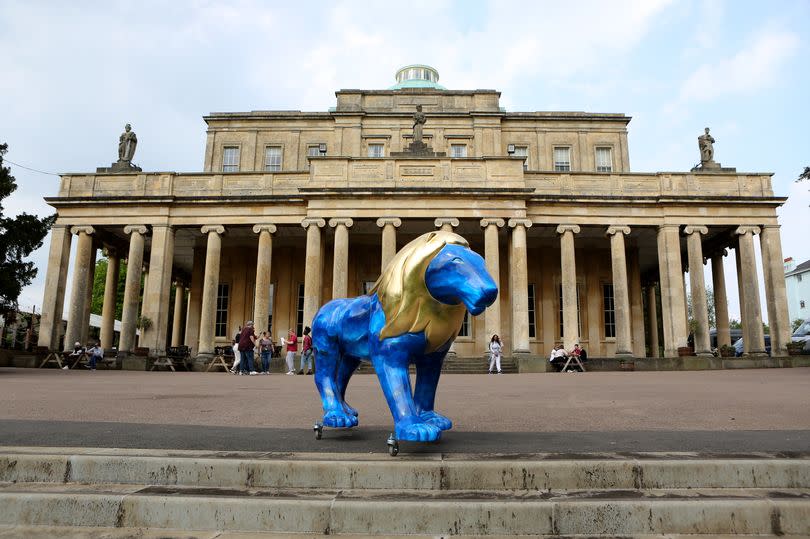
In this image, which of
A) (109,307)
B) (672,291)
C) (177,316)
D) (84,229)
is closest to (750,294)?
(672,291)

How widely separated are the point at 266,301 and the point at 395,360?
20.1 meters

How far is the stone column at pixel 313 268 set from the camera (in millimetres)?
22391

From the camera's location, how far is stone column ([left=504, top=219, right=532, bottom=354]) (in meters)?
22.1

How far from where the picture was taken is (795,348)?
2162 cm

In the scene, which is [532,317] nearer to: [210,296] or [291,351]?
[291,351]

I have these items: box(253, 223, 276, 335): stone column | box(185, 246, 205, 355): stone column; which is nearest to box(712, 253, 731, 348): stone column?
box(253, 223, 276, 335): stone column

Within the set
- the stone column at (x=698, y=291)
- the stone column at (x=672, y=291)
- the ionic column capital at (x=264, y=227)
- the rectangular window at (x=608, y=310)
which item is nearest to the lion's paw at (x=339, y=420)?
the ionic column capital at (x=264, y=227)

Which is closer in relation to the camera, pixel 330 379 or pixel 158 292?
pixel 330 379

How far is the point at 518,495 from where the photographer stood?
131 inches

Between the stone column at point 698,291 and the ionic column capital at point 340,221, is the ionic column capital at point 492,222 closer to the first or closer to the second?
the ionic column capital at point 340,221

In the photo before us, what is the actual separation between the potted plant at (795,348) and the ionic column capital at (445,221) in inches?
593

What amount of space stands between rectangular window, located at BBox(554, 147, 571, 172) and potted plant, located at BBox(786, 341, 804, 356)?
1421cm

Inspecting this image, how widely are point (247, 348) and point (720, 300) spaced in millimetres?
22697

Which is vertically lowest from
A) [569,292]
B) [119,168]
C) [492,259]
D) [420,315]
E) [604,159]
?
[420,315]
